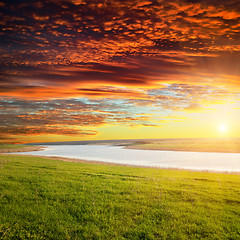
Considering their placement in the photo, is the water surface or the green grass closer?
the green grass

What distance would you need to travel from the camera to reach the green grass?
9.55 m

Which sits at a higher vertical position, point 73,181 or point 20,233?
point 73,181

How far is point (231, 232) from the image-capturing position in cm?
954

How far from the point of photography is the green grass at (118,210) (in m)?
9.55

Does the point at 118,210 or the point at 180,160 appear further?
the point at 180,160

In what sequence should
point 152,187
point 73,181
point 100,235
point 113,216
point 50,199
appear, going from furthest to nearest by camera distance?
point 73,181
point 152,187
point 50,199
point 113,216
point 100,235

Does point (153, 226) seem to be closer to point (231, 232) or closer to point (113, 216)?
point (113, 216)

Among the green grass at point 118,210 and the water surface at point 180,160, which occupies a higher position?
the water surface at point 180,160

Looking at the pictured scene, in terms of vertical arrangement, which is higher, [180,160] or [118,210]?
[180,160]

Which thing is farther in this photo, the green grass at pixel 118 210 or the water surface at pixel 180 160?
the water surface at pixel 180 160

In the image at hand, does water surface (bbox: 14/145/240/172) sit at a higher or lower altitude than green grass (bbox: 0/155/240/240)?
higher

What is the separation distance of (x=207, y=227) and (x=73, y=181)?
1081cm

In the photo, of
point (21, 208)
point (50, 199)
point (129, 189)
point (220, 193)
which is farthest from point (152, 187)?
point (21, 208)

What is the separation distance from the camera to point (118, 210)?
1168cm
